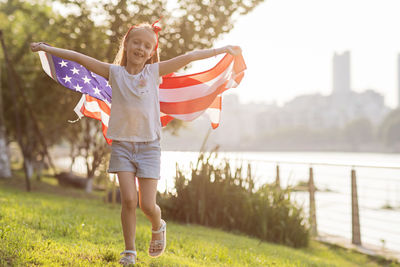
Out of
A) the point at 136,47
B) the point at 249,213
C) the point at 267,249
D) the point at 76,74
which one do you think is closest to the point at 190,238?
the point at 267,249

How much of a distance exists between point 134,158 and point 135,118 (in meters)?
0.29

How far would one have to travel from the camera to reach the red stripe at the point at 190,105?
423 cm

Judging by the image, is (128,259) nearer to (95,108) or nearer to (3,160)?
(95,108)

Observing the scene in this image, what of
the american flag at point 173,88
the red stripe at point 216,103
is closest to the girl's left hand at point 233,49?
the american flag at point 173,88

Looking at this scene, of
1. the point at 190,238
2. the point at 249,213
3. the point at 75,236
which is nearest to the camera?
the point at 75,236

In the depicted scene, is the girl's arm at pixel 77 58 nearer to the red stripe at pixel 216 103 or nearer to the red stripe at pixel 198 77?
the red stripe at pixel 198 77

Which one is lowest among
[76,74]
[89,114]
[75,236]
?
[75,236]

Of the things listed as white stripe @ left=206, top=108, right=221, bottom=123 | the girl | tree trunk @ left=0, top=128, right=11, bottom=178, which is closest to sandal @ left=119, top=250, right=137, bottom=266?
the girl

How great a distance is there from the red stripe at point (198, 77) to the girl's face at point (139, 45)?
3.40ft

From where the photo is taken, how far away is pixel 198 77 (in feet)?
14.8

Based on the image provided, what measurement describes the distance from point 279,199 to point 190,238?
2207mm

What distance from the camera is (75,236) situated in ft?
14.3

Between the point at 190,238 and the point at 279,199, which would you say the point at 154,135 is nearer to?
the point at 190,238

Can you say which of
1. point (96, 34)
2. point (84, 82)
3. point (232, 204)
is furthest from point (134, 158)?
point (96, 34)
